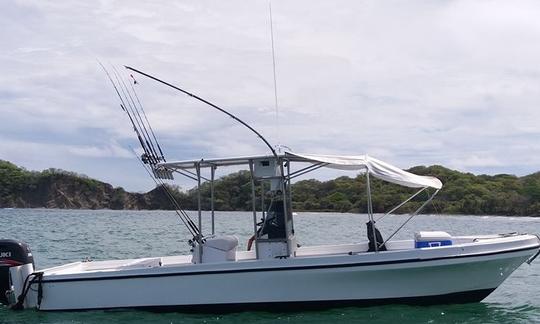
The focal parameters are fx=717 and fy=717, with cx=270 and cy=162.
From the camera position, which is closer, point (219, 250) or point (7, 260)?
point (219, 250)

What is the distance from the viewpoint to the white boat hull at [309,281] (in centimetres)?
1162

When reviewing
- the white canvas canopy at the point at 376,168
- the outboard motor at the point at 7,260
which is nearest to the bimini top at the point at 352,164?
the white canvas canopy at the point at 376,168

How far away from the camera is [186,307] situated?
12.0 m

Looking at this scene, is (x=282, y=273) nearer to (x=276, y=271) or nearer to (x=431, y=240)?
(x=276, y=271)

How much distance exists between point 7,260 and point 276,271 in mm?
4820

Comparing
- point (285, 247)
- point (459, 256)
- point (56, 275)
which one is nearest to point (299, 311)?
point (285, 247)

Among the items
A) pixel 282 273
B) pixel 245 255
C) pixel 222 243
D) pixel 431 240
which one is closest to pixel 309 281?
pixel 282 273

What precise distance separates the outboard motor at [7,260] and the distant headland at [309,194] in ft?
8.84

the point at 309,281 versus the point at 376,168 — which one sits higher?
the point at 376,168

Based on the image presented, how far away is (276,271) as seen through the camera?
11656mm

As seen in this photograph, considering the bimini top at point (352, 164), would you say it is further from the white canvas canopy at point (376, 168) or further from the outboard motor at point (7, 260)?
the outboard motor at point (7, 260)

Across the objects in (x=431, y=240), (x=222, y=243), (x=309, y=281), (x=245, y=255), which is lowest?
(x=309, y=281)

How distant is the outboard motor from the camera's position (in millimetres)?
12594

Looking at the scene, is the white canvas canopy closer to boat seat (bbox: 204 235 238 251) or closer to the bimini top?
the bimini top
